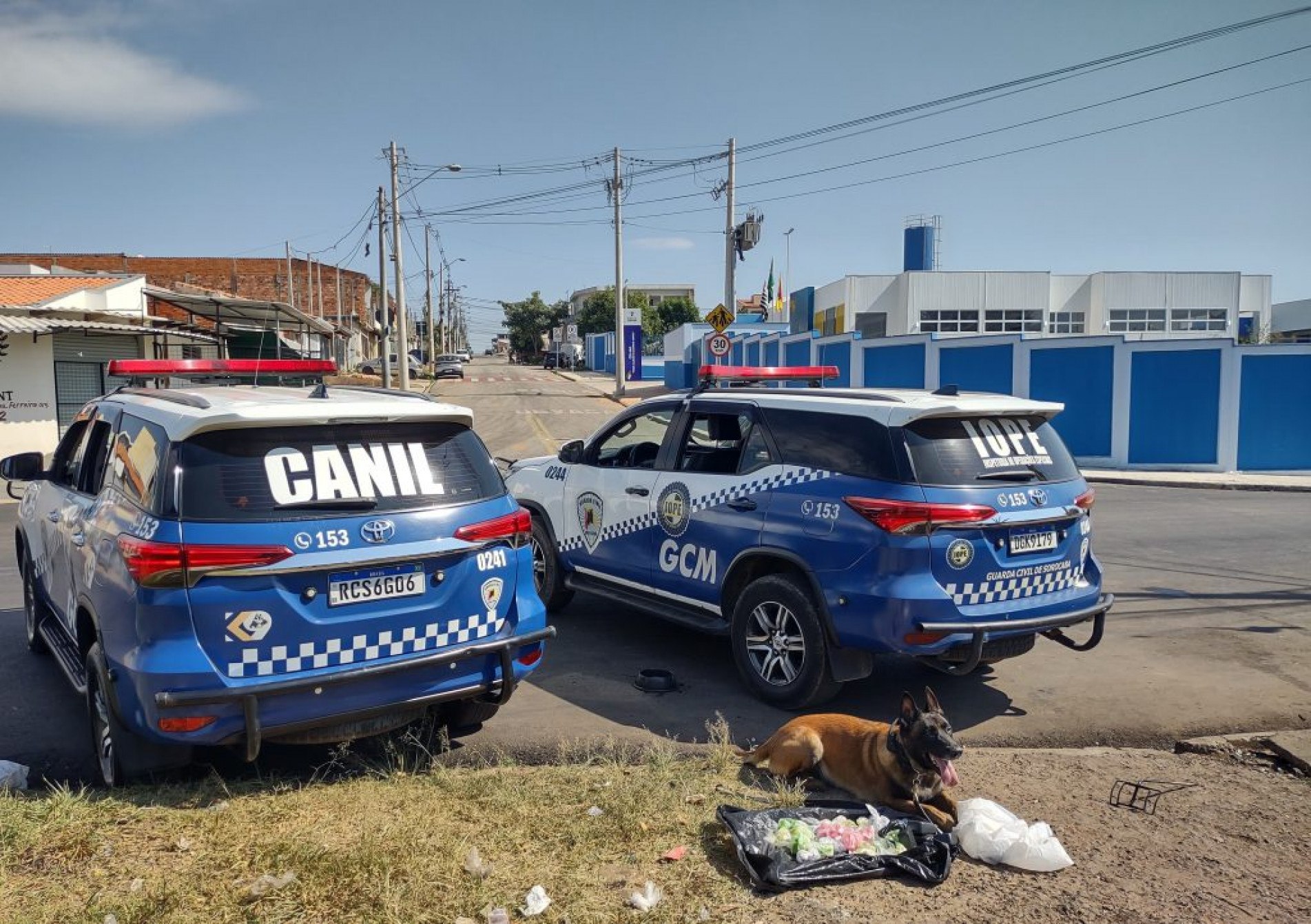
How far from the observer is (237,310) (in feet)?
71.1

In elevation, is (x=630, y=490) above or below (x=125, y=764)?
above

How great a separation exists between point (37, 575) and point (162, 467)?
2734 millimetres

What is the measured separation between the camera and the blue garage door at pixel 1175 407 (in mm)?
19562

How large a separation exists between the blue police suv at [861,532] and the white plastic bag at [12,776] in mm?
3505

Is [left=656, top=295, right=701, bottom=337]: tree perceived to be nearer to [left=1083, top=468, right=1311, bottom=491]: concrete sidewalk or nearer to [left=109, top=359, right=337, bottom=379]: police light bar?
[left=1083, top=468, right=1311, bottom=491]: concrete sidewalk

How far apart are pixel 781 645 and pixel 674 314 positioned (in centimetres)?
8432

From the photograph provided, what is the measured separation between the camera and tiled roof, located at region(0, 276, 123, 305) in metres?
22.6

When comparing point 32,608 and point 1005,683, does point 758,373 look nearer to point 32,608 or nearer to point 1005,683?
point 1005,683

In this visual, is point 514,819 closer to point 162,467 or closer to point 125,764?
point 125,764

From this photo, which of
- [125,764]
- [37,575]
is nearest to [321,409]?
[125,764]

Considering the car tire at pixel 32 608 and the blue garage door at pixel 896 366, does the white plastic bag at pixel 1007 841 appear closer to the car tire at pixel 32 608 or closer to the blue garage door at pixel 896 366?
the car tire at pixel 32 608

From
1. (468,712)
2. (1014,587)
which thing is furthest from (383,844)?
(1014,587)

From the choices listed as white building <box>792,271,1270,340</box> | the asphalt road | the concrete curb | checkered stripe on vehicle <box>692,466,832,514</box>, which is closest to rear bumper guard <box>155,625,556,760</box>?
the asphalt road

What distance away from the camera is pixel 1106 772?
459 centimetres
